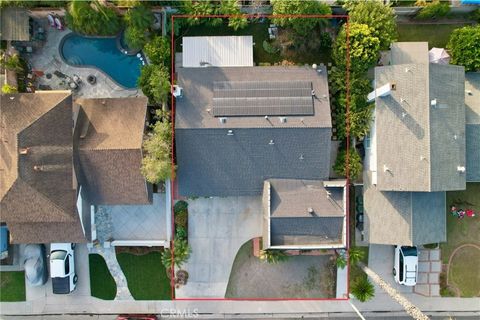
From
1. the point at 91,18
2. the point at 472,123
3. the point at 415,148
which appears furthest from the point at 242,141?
the point at 472,123

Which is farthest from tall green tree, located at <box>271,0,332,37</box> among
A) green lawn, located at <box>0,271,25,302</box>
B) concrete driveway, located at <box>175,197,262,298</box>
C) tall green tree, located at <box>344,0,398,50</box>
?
green lawn, located at <box>0,271,25,302</box>

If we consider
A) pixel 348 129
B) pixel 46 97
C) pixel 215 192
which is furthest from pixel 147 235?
pixel 348 129

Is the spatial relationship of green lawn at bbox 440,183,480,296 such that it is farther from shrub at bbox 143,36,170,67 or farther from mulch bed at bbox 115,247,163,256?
shrub at bbox 143,36,170,67

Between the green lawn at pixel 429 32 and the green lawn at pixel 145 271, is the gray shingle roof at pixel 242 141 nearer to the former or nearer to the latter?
the green lawn at pixel 145 271

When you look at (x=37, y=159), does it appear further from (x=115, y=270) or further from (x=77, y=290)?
(x=77, y=290)

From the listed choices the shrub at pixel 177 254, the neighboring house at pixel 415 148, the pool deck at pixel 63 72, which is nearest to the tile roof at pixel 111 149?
the pool deck at pixel 63 72

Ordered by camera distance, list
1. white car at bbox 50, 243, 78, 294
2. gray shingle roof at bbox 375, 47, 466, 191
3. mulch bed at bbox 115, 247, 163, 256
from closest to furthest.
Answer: gray shingle roof at bbox 375, 47, 466, 191
white car at bbox 50, 243, 78, 294
mulch bed at bbox 115, 247, 163, 256
